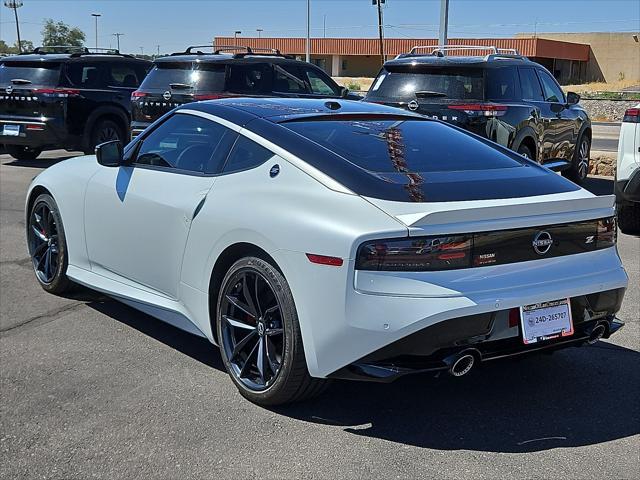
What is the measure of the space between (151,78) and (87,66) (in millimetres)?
2789

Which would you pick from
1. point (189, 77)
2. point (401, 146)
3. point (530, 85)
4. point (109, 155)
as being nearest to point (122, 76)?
point (189, 77)

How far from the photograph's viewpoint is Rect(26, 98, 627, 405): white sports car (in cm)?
350

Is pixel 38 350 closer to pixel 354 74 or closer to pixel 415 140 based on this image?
pixel 415 140

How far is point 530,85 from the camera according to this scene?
34.9 ft

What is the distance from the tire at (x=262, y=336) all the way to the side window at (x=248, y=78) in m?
7.74

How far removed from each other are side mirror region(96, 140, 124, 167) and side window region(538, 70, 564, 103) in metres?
7.25

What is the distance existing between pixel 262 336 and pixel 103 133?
1117 cm

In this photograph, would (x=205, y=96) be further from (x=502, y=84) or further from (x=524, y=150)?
(x=524, y=150)

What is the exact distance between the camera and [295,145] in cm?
416

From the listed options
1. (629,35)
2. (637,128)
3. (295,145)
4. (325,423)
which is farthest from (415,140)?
(629,35)

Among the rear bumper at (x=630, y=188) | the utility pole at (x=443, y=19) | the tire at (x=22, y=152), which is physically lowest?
the tire at (x=22, y=152)

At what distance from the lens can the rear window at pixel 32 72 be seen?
542 inches

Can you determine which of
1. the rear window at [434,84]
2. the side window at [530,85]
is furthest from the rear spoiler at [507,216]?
the side window at [530,85]

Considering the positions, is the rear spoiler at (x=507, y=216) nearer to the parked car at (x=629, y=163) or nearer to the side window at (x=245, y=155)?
the side window at (x=245, y=155)
